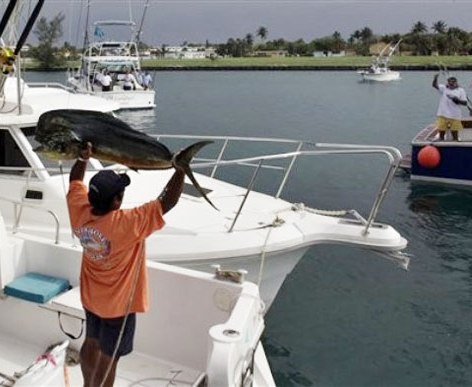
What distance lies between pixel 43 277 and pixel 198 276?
1391mm

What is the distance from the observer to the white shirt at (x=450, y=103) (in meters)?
14.2

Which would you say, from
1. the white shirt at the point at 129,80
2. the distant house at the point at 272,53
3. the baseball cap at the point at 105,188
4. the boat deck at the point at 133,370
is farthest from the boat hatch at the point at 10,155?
the distant house at the point at 272,53

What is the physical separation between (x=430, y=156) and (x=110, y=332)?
499 inches

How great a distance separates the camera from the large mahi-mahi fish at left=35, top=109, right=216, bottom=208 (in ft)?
9.44

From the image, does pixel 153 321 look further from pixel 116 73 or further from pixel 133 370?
pixel 116 73

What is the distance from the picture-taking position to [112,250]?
10.6ft

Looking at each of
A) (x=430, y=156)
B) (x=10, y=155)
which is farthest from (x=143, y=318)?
(x=430, y=156)

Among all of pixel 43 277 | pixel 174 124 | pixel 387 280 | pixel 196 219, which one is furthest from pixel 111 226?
pixel 174 124

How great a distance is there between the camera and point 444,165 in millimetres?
14711

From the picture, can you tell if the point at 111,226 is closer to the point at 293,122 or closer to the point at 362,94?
the point at 293,122

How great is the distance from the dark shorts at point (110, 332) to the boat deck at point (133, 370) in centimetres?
91

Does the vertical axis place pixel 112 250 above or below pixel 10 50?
below

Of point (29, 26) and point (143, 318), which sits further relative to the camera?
point (29, 26)

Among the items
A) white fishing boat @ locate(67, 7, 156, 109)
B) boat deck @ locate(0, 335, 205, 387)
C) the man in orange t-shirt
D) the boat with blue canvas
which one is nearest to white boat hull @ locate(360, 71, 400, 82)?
white fishing boat @ locate(67, 7, 156, 109)
